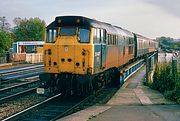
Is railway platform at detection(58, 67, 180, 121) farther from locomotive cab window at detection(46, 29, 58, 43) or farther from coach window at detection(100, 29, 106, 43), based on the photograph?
locomotive cab window at detection(46, 29, 58, 43)

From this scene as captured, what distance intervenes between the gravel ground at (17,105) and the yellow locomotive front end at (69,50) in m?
1.44

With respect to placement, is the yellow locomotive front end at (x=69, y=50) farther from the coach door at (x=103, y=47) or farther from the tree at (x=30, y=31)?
the tree at (x=30, y=31)

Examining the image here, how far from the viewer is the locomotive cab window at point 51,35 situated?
1405cm

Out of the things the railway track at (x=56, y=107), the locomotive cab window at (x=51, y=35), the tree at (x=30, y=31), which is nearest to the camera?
the railway track at (x=56, y=107)

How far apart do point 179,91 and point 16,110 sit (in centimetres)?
680

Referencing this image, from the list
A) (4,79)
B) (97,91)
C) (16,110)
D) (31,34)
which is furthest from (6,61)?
(31,34)

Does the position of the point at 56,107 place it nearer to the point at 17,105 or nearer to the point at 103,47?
the point at 17,105

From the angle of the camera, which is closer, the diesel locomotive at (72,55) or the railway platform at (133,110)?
the railway platform at (133,110)

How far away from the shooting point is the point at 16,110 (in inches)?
467

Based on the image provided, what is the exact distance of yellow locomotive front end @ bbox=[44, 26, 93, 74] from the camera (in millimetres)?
13328

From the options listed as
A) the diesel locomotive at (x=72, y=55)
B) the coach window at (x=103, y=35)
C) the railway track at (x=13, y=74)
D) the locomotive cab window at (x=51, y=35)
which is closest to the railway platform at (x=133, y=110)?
the diesel locomotive at (x=72, y=55)

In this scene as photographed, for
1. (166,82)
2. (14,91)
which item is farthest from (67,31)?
(166,82)

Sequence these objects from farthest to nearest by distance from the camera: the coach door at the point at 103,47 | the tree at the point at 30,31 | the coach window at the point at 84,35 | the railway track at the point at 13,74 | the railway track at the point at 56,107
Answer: the tree at the point at 30,31
the railway track at the point at 13,74
the coach door at the point at 103,47
the coach window at the point at 84,35
the railway track at the point at 56,107

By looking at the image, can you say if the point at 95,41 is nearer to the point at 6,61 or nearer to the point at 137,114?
the point at 137,114
